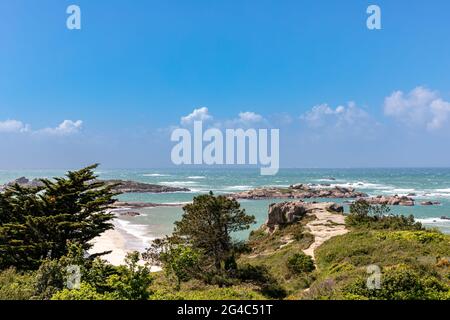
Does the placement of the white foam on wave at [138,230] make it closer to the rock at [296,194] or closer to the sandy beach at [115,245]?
the sandy beach at [115,245]

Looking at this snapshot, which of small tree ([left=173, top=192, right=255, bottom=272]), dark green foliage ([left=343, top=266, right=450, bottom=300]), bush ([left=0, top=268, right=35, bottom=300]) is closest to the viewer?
dark green foliage ([left=343, top=266, right=450, bottom=300])

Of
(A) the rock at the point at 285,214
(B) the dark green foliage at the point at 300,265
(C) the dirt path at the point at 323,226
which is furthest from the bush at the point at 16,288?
(A) the rock at the point at 285,214

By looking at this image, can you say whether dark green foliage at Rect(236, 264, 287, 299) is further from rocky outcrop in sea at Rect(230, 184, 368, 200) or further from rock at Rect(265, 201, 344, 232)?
rocky outcrop in sea at Rect(230, 184, 368, 200)

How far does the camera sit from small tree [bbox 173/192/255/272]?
2575 centimetres

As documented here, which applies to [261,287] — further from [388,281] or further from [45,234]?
[45,234]

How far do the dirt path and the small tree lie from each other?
885cm

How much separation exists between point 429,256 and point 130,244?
34.8 metres

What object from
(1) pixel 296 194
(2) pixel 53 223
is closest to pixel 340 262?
(2) pixel 53 223

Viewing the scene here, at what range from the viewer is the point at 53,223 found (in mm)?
23625

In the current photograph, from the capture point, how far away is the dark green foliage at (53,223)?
922 inches

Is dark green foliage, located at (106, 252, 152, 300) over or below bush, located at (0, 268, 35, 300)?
over

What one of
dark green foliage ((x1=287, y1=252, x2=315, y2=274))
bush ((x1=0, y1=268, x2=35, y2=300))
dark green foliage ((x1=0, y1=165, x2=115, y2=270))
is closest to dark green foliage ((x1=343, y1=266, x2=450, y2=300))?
dark green foliage ((x1=287, y1=252, x2=315, y2=274))

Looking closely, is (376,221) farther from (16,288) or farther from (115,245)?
(16,288)

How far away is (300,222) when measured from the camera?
46.6 m
